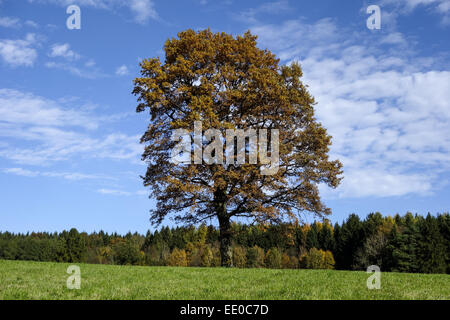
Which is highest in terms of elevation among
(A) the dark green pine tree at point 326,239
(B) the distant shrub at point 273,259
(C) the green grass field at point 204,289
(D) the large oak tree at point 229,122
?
(D) the large oak tree at point 229,122

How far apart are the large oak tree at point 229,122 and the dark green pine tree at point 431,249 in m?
53.2

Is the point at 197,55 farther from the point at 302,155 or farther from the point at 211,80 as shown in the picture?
the point at 302,155

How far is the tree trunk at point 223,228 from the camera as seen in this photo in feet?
88.0

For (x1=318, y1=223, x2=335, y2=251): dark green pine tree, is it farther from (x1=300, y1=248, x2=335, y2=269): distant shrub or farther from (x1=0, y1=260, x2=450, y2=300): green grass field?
(x1=0, y1=260, x2=450, y2=300): green grass field

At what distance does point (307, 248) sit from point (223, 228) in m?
101

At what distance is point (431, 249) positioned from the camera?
229 feet

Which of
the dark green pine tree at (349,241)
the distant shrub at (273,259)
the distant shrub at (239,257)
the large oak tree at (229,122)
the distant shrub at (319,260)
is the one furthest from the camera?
the distant shrub at (273,259)

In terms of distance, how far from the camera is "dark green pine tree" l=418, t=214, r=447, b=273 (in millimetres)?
69375

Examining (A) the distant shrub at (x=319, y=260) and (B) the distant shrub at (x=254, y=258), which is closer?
(A) the distant shrub at (x=319, y=260)

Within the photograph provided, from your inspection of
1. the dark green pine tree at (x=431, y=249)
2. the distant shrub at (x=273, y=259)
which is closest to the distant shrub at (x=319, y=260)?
the distant shrub at (x=273, y=259)

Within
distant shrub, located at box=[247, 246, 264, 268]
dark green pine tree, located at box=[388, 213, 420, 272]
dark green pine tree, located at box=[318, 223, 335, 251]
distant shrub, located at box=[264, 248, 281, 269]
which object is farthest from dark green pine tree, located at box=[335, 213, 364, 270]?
distant shrub, located at box=[247, 246, 264, 268]

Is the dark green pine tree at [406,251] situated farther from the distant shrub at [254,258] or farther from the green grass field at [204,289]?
the green grass field at [204,289]

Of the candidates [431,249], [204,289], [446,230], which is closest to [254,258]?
[431,249]
